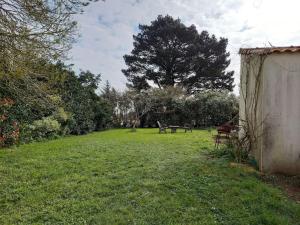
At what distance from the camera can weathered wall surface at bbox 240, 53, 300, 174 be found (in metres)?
6.57

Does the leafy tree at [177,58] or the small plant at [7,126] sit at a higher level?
the leafy tree at [177,58]

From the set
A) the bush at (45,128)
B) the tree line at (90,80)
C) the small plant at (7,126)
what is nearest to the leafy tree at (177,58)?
the tree line at (90,80)

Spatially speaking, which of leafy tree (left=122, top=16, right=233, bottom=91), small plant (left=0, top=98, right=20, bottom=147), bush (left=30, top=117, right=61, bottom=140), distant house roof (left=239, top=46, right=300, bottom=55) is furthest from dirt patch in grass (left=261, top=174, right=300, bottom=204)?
leafy tree (left=122, top=16, right=233, bottom=91)

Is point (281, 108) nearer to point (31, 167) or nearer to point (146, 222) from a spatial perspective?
Answer: point (146, 222)

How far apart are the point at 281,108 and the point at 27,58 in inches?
240

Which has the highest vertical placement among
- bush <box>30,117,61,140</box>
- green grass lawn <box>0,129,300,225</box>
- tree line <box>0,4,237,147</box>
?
tree line <box>0,4,237,147</box>

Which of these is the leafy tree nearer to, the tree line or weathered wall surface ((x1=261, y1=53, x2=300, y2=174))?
the tree line

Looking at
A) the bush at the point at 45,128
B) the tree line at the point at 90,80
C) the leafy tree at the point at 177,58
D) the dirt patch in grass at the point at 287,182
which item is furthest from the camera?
the leafy tree at the point at 177,58

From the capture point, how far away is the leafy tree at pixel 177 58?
3158 cm

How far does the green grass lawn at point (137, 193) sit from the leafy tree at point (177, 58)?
24584mm

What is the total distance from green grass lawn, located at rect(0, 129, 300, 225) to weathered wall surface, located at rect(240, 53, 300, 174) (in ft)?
2.54

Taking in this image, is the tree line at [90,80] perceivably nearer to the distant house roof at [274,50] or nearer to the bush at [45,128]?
the bush at [45,128]

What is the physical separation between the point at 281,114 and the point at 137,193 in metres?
4.06

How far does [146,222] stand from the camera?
161 inches
